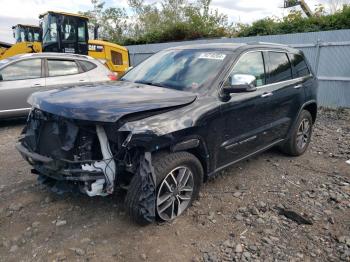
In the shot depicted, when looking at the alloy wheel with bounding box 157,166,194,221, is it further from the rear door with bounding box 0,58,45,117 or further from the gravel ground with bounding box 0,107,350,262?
the rear door with bounding box 0,58,45,117

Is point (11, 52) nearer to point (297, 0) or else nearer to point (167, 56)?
point (167, 56)

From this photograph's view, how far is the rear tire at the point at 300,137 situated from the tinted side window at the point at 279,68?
0.81 metres

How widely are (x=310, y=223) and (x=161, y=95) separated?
6.96 feet

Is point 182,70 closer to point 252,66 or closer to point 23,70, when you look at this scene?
point 252,66

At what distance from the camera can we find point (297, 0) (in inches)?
775

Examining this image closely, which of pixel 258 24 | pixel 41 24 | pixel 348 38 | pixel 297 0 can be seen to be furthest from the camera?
pixel 297 0

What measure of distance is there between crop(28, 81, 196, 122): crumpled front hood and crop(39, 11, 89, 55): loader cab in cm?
864

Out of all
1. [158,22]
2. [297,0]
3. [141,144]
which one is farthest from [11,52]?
[158,22]

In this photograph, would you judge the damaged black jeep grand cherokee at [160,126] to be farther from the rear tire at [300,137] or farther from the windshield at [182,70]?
the rear tire at [300,137]

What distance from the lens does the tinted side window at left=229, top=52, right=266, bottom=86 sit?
4.07 metres

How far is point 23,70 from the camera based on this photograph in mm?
7484

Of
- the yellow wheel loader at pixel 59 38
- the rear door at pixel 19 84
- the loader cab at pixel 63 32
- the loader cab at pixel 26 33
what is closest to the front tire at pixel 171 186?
the rear door at pixel 19 84

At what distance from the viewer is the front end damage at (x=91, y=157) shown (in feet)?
10.1

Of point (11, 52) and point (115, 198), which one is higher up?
point (11, 52)
